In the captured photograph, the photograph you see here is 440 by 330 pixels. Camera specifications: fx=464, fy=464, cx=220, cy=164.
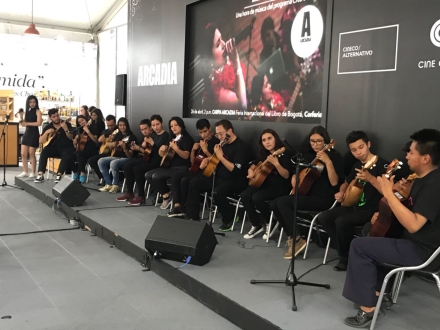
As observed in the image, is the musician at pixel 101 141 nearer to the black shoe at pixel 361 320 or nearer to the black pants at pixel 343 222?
the black pants at pixel 343 222

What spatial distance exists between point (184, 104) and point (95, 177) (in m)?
2.53

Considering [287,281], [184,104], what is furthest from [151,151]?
[287,281]

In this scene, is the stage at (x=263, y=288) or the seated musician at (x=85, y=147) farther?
the seated musician at (x=85, y=147)

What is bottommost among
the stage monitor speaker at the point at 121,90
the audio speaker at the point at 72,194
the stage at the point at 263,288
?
the stage at the point at 263,288

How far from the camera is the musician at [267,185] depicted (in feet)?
14.2

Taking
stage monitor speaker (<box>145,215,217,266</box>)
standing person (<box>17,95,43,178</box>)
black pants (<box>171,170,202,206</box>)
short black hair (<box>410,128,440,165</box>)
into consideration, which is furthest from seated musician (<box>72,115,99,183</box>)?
short black hair (<box>410,128,440,165</box>)

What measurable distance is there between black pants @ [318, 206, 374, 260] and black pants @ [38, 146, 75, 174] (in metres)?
5.07

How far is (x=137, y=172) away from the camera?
6.14m

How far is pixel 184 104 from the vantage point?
6.72 m

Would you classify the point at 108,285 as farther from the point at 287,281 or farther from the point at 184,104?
the point at 184,104

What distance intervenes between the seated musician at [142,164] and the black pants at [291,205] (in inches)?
100

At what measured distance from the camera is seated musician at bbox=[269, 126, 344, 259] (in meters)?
3.88

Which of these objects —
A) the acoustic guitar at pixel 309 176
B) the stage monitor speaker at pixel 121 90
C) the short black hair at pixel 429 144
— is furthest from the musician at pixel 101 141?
the short black hair at pixel 429 144

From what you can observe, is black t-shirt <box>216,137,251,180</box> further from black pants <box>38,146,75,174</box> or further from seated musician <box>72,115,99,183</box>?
black pants <box>38,146,75,174</box>
